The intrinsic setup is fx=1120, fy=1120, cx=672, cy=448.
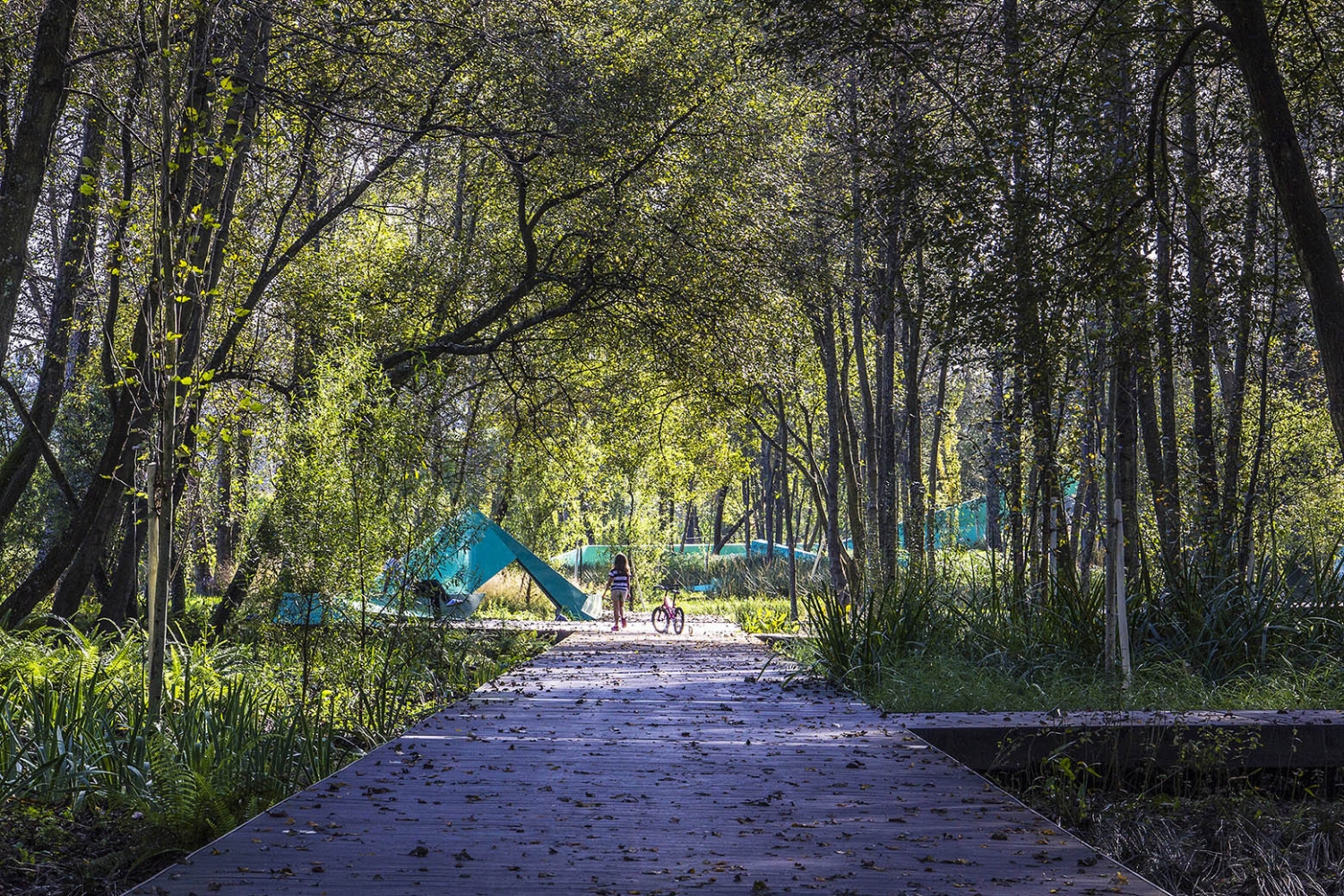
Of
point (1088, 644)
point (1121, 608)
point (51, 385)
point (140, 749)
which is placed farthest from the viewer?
point (51, 385)

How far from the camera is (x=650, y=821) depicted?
4539 millimetres

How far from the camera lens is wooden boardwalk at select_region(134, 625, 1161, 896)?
11.9 ft

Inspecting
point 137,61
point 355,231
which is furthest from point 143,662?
point 355,231

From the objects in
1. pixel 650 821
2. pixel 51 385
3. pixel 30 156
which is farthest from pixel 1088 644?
pixel 51 385

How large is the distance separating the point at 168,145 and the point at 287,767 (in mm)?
3207

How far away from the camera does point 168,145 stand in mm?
5742

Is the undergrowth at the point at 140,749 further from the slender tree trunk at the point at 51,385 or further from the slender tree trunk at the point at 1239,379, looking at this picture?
the slender tree trunk at the point at 1239,379

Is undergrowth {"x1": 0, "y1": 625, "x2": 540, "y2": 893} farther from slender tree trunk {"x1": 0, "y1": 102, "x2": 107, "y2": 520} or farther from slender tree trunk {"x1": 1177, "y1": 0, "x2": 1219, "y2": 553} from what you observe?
slender tree trunk {"x1": 1177, "y1": 0, "x2": 1219, "y2": 553}

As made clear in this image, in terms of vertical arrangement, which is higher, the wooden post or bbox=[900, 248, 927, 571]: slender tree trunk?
bbox=[900, 248, 927, 571]: slender tree trunk

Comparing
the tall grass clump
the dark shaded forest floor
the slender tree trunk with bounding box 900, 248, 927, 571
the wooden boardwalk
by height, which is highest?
the slender tree trunk with bounding box 900, 248, 927, 571

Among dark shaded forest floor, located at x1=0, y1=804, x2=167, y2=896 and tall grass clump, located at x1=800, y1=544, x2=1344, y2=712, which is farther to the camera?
tall grass clump, located at x1=800, y1=544, x2=1344, y2=712

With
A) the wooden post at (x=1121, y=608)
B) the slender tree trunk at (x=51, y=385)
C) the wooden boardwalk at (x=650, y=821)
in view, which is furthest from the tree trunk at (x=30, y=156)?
the wooden post at (x=1121, y=608)

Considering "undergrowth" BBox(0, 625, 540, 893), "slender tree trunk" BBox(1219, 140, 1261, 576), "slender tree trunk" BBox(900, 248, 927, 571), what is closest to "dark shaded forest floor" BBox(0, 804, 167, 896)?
"undergrowth" BBox(0, 625, 540, 893)

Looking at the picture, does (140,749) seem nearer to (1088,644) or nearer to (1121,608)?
(1121,608)
